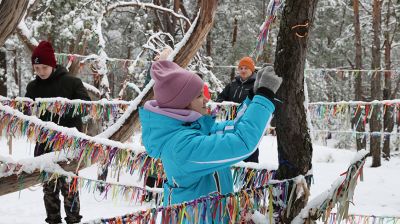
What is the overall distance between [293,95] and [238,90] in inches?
141

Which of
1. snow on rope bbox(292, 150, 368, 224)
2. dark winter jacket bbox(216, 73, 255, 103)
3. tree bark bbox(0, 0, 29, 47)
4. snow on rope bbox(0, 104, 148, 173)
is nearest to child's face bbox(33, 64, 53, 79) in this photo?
snow on rope bbox(0, 104, 148, 173)

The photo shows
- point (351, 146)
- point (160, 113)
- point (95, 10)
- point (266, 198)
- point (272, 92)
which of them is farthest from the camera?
point (351, 146)

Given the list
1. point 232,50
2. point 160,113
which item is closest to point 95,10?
point 160,113

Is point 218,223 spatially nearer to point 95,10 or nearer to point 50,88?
point 50,88

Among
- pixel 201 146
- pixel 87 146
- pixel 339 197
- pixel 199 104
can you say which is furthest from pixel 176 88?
pixel 87 146

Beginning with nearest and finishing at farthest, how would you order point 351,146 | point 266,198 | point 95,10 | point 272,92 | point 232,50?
point 272,92, point 266,198, point 95,10, point 232,50, point 351,146

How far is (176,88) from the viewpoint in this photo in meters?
1.86

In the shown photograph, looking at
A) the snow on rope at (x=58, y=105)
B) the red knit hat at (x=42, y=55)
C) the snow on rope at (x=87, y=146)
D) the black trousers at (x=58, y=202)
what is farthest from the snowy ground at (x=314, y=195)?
the red knit hat at (x=42, y=55)

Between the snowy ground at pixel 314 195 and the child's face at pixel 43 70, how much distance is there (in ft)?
2.43

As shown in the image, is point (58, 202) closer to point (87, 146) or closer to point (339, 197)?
point (87, 146)

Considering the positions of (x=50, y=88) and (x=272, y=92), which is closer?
(x=272, y=92)

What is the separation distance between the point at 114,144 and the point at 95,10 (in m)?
8.36

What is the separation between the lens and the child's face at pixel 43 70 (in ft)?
14.5

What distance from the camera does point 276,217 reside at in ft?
6.41
